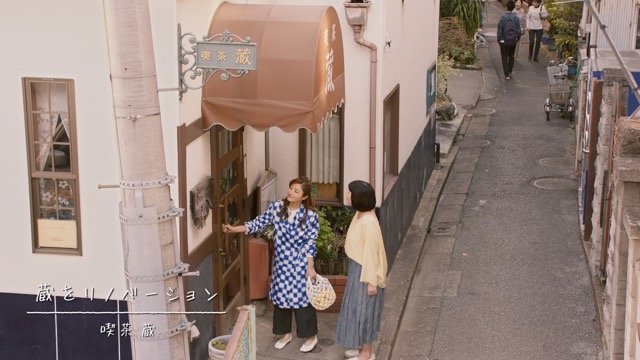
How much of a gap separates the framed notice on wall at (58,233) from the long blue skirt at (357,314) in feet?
8.92

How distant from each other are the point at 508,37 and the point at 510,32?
0.29 m

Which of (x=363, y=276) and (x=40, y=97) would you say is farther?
(x=363, y=276)

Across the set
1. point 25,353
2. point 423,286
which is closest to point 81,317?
point 25,353

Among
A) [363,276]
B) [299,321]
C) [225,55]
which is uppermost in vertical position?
[225,55]

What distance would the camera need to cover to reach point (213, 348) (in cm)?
948

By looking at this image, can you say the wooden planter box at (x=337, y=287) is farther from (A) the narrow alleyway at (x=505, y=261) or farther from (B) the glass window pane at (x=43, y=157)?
(B) the glass window pane at (x=43, y=157)

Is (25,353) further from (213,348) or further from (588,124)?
(588,124)

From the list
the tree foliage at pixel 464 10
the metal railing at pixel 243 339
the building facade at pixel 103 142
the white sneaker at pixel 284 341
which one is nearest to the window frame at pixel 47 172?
the building facade at pixel 103 142

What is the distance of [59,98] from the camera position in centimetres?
959

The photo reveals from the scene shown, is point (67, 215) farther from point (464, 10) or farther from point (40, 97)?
point (464, 10)

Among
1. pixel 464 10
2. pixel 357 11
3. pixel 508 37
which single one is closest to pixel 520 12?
pixel 464 10

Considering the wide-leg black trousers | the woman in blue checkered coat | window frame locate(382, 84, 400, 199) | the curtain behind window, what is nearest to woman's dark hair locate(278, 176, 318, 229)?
the woman in blue checkered coat

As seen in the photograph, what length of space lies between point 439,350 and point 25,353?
14.4 ft

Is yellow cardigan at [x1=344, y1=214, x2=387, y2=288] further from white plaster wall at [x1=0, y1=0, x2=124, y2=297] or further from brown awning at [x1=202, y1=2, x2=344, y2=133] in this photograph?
white plaster wall at [x1=0, y1=0, x2=124, y2=297]
